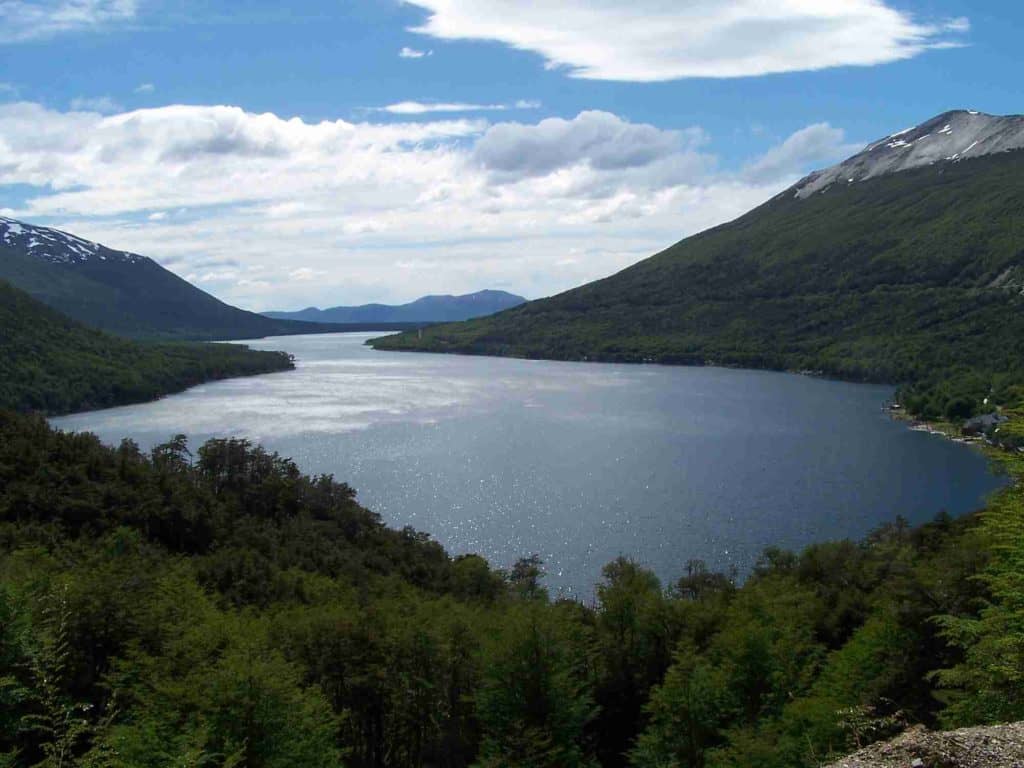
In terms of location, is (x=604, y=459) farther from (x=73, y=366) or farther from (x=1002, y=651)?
(x=73, y=366)

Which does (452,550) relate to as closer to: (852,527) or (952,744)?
(852,527)

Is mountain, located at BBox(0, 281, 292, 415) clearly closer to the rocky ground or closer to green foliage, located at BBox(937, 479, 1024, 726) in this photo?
green foliage, located at BBox(937, 479, 1024, 726)

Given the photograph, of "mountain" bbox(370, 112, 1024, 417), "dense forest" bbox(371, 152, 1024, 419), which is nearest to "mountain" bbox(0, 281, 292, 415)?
"dense forest" bbox(371, 152, 1024, 419)

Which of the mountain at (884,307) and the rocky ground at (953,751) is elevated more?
the mountain at (884,307)

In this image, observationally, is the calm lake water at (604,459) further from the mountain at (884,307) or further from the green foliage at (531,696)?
the green foliage at (531,696)

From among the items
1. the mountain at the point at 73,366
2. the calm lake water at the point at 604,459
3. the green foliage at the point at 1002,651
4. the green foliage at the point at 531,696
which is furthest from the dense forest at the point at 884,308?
A: the green foliage at the point at 1002,651

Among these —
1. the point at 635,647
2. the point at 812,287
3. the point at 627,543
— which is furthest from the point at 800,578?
the point at 812,287
